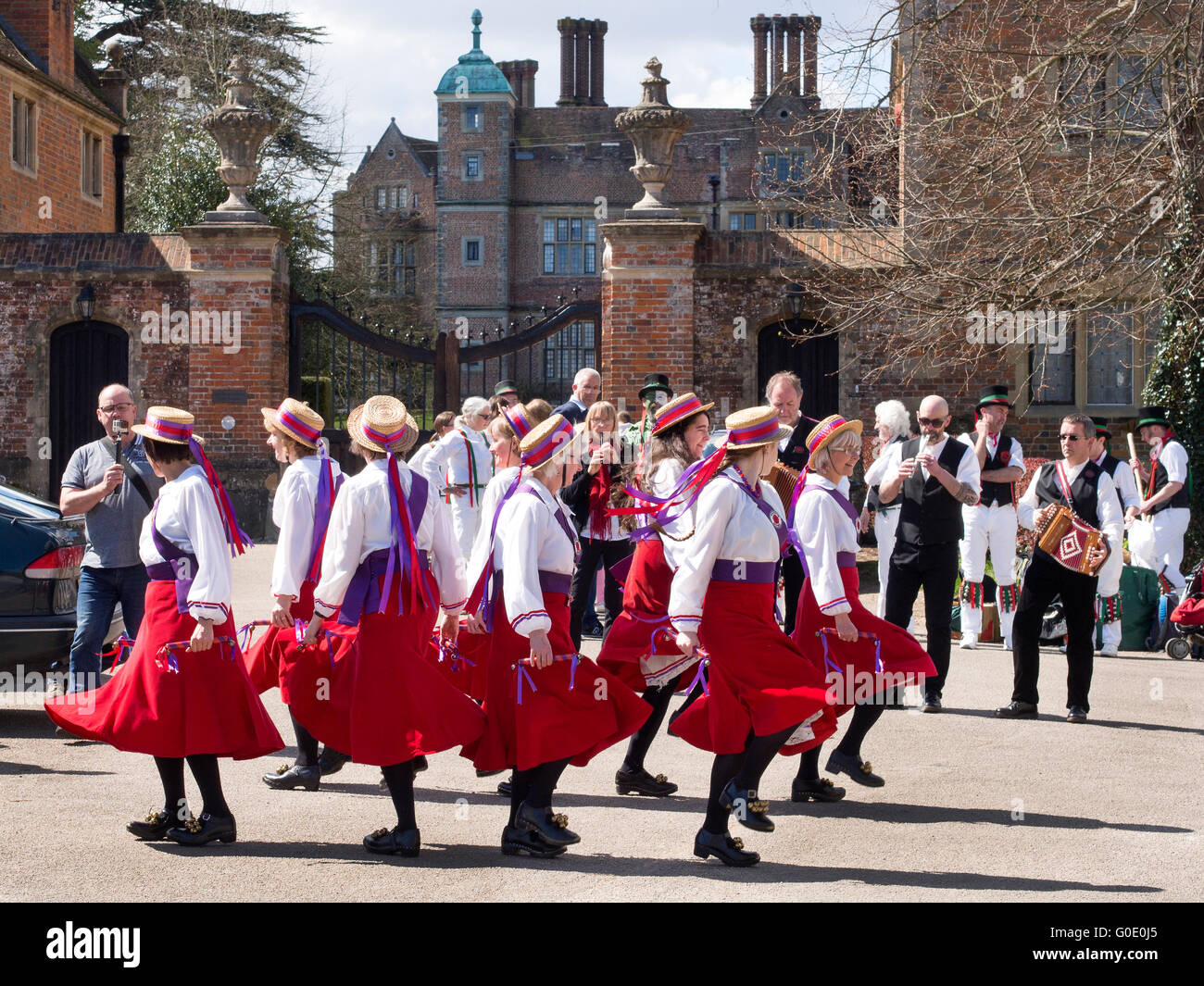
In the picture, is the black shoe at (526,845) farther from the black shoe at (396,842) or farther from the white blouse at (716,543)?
the white blouse at (716,543)

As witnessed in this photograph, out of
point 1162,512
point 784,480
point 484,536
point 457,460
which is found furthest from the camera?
point 1162,512

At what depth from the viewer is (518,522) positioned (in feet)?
19.1

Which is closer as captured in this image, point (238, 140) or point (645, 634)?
point (645, 634)

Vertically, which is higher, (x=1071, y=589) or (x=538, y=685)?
(x=1071, y=589)

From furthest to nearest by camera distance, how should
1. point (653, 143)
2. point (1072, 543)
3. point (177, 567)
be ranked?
point (653, 143), point (1072, 543), point (177, 567)

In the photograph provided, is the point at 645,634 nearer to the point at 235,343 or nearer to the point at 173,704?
the point at 173,704

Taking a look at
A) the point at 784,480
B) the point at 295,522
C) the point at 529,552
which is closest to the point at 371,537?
the point at 529,552

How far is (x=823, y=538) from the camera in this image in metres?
6.45

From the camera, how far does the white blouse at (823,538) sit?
20.7ft

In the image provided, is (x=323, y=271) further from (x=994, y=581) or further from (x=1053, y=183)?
(x=994, y=581)

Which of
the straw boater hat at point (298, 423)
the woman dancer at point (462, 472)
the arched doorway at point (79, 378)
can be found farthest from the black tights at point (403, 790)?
the arched doorway at point (79, 378)

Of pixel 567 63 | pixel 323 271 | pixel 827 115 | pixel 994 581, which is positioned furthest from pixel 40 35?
pixel 567 63

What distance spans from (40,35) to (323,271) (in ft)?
27.3

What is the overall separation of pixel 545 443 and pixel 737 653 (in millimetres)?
1186
